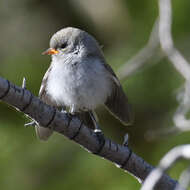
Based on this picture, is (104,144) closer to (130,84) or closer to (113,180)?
(113,180)

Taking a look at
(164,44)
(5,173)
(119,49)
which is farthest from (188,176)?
(119,49)

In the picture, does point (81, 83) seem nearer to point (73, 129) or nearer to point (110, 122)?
point (73, 129)

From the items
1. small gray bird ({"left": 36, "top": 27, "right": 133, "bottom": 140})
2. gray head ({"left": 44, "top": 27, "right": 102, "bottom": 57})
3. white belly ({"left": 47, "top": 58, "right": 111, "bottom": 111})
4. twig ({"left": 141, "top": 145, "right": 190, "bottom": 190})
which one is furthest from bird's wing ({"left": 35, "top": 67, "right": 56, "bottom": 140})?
twig ({"left": 141, "top": 145, "right": 190, "bottom": 190})

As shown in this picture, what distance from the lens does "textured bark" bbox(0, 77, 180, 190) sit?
Result: 2.50 m

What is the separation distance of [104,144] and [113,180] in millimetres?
1095

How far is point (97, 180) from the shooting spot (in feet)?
13.0

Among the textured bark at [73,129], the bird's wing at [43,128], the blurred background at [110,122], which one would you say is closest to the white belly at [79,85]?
the bird's wing at [43,128]

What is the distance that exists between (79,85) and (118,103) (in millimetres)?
468

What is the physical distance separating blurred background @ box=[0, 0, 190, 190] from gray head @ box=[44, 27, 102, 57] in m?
0.70

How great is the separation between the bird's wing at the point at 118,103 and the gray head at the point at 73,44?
0.76ft

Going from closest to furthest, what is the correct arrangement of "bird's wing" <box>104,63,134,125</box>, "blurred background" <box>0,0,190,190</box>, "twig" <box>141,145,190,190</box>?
"twig" <box>141,145,190,190</box>, "bird's wing" <box>104,63,134,125</box>, "blurred background" <box>0,0,190,190</box>

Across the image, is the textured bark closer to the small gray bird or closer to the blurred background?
the small gray bird

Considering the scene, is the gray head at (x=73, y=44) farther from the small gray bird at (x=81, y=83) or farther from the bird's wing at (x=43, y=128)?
the bird's wing at (x=43, y=128)

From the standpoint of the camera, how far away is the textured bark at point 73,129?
2.50 meters
